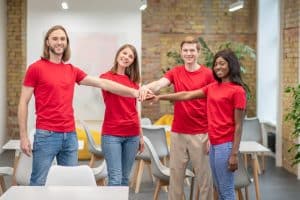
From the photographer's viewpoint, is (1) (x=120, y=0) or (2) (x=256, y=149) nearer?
(2) (x=256, y=149)

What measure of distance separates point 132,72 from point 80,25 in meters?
4.32

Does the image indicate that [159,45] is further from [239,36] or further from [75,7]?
[75,7]

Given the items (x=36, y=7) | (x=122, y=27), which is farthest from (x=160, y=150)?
(x=36, y=7)

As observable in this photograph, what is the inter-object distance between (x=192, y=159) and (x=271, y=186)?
9.43 feet

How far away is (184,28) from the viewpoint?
1116 cm

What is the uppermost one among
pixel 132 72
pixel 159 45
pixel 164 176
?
pixel 159 45

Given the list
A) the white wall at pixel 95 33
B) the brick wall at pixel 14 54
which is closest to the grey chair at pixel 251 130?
the white wall at pixel 95 33

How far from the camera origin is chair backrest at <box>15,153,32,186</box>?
17.0 feet

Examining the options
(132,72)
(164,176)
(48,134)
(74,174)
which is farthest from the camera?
(164,176)

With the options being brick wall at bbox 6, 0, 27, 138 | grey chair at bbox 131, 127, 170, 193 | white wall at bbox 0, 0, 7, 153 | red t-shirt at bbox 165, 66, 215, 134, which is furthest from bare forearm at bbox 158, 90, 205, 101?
brick wall at bbox 6, 0, 27, 138

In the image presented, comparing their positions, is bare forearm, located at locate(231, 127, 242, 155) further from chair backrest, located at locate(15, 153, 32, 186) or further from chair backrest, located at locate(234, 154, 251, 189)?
chair backrest, located at locate(15, 153, 32, 186)

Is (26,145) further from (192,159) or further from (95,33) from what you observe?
(95,33)

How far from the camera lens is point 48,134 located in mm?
4176

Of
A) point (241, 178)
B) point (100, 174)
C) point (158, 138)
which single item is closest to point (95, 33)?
point (158, 138)
